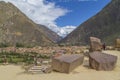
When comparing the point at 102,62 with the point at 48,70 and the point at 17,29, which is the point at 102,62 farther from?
the point at 17,29

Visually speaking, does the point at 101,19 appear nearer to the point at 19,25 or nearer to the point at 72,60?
the point at 19,25

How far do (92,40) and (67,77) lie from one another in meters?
7.95

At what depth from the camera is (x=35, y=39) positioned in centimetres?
13612

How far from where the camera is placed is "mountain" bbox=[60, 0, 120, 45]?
422 feet

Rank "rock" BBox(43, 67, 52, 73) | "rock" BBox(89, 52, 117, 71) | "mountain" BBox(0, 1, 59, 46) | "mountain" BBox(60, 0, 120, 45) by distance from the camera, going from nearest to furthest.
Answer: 1. "rock" BBox(43, 67, 52, 73)
2. "rock" BBox(89, 52, 117, 71)
3. "mountain" BBox(60, 0, 120, 45)
4. "mountain" BBox(0, 1, 59, 46)

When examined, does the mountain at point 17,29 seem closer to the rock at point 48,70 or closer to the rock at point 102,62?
the rock at point 102,62

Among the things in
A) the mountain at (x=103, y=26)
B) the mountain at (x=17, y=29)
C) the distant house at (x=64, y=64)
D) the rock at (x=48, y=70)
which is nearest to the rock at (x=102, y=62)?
the distant house at (x=64, y=64)

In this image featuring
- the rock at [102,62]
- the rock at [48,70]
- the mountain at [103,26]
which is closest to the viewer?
the rock at [48,70]

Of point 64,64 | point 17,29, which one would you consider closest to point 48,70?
point 64,64

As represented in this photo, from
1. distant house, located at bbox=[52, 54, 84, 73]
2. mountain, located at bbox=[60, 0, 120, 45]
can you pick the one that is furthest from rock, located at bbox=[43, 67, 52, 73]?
mountain, located at bbox=[60, 0, 120, 45]

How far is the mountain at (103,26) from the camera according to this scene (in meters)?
129

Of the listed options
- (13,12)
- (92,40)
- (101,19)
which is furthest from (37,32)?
(92,40)

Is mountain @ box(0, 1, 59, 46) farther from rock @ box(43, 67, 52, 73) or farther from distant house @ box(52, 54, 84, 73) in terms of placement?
rock @ box(43, 67, 52, 73)

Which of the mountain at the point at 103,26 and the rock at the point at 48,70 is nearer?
the rock at the point at 48,70
